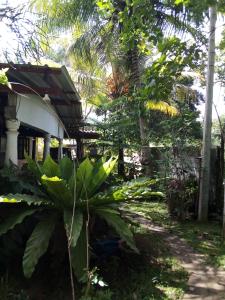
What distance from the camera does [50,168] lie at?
18.1ft

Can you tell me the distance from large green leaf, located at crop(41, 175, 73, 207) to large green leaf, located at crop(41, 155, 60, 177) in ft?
1.36

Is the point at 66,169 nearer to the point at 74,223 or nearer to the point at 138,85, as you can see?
the point at 74,223

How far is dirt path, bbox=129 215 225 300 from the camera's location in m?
4.68

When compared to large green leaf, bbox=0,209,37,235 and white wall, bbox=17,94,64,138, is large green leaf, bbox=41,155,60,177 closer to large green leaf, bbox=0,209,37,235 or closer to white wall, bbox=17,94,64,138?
large green leaf, bbox=0,209,37,235

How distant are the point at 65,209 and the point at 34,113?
13.1 feet

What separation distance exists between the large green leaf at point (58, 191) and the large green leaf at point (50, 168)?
0.42 m

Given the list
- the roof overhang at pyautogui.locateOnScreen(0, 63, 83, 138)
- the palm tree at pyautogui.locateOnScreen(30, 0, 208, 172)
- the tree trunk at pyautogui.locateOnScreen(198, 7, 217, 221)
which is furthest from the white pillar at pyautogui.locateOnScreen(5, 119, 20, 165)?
the palm tree at pyautogui.locateOnScreen(30, 0, 208, 172)

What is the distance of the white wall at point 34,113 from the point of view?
7473 mm

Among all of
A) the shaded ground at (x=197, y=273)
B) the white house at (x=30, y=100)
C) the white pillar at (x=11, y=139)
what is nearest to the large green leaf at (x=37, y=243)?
the white house at (x=30, y=100)

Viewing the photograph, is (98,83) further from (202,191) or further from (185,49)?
(185,49)

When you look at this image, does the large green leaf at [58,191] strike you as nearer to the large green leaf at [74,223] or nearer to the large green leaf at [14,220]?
the large green leaf at [74,223]

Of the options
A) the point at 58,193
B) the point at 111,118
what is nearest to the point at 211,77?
the point at 58,193

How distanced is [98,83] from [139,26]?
1814cm

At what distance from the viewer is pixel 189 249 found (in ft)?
22.4
